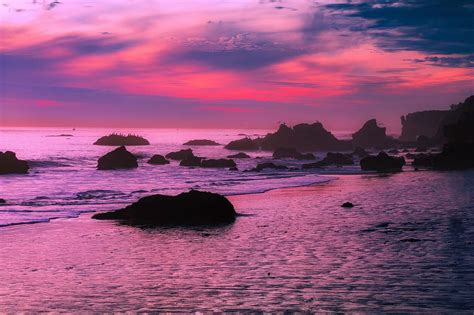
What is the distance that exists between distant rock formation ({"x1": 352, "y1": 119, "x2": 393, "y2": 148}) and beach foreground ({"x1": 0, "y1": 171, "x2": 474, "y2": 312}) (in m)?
150

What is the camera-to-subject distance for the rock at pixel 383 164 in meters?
67.8

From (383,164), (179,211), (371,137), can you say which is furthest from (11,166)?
(371,137)

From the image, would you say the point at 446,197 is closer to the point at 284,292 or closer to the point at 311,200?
the point at 311,200

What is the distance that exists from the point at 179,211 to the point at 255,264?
11031 mm

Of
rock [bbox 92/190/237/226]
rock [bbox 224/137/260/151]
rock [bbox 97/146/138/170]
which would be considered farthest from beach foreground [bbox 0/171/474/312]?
rock [bbox 224/137/260/151]

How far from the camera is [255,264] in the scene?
16.0 metres

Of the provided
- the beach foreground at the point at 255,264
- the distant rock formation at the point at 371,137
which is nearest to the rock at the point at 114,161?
the beach foreground at the point at 255,264

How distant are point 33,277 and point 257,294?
6.36m

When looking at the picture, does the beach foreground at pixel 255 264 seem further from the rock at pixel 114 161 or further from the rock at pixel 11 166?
the rock at pixel 114 161

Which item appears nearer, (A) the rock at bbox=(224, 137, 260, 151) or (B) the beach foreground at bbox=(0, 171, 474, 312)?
(B) the beach foreground at bbox=(0, 171, 474, 312)

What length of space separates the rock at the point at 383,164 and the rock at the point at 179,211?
44.4 meters

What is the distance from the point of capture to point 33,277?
583 inches

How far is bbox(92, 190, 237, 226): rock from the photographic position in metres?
26.2

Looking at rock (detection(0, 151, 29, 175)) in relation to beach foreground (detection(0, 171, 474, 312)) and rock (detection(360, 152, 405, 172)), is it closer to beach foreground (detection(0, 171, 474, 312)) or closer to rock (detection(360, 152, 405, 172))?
beach foreground (detection(0, 171, 474, 312))
